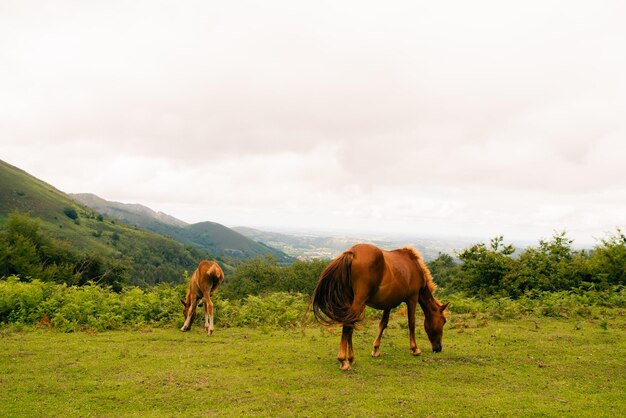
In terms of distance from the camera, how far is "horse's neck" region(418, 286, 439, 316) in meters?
9.45

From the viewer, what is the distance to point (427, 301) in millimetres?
9516

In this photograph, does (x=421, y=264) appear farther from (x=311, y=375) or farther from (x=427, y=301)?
(x=311, y=375)

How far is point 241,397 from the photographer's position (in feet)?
21.4

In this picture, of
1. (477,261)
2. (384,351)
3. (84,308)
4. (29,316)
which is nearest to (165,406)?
(384,351)

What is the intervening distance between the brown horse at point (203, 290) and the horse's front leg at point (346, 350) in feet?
19.0

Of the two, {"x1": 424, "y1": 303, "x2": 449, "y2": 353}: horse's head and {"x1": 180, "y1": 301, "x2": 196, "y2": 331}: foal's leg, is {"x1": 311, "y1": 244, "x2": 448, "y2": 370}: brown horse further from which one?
{"x1": 180, "y1": 301, "x2": 196, "y2": 331}: foal's leg

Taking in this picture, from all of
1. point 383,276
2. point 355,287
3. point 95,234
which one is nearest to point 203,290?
point 355,287

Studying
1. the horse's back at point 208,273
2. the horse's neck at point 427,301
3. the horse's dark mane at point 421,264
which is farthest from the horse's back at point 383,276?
the horse's back at point 208,273

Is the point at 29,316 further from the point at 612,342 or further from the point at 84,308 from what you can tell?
the point at 612,342

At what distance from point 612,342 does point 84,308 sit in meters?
16.0

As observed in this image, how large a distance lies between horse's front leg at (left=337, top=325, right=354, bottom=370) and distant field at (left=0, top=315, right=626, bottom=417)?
20cm

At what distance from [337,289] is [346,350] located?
1.31 m

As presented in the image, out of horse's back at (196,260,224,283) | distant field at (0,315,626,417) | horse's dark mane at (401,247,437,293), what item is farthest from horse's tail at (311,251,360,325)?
horse's back at (196,260,224,283)

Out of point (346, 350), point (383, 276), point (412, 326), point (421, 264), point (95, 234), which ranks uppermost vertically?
point (421, 264)
